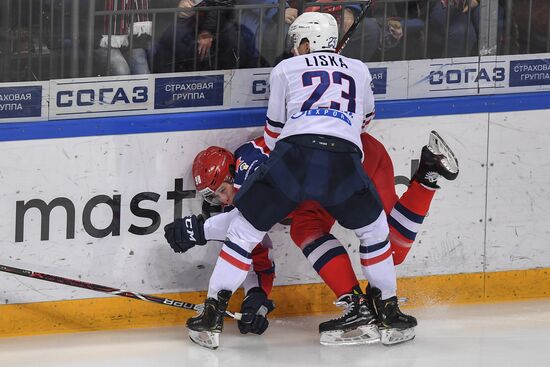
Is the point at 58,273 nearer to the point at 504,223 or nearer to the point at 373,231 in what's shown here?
the point at 373,231

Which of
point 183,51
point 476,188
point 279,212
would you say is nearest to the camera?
point 279,212

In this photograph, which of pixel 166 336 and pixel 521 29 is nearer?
pixel 166 336

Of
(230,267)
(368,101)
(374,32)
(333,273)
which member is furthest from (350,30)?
(230,267)

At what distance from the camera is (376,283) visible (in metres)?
5.10

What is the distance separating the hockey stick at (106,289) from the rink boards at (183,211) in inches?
3.3

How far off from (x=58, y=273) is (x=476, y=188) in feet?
5.72

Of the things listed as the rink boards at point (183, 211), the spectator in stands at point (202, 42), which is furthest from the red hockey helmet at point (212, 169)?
the spectator in stands at point (202, 42)

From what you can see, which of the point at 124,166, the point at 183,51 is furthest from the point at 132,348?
the point at 183,51

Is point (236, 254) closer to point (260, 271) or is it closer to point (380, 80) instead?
point (260, 271)

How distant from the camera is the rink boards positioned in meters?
5.15

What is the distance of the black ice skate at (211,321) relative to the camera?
197 inches

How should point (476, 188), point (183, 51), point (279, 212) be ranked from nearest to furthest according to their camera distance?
point (279, 212) < point (183, 51) < point (476, 188)

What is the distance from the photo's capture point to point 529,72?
5.74m

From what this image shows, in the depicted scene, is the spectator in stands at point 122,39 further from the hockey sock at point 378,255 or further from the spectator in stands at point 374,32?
the hockey sock at point 378,255
